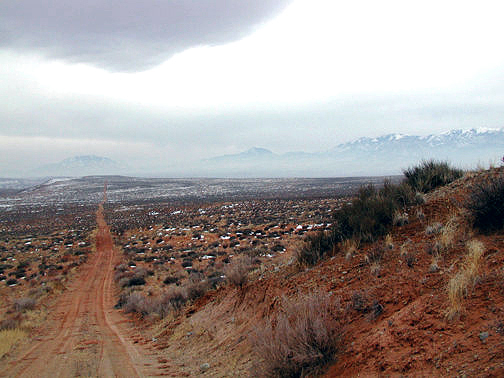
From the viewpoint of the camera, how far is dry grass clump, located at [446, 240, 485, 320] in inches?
187

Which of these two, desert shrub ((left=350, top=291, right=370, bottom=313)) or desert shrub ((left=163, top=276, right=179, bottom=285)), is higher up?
desert shrub ((left=350, top=291, right=370, bottom=313))

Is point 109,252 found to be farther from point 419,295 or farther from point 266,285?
point 419,295

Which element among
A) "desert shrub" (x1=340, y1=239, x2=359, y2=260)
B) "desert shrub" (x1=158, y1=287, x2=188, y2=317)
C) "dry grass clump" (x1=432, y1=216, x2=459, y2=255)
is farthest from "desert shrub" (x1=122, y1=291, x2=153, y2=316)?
"dry grass clump" (x1=432, y1=216, x2=459, y2=255)

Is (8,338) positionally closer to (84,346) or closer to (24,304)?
(84,346)

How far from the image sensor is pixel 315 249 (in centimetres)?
959

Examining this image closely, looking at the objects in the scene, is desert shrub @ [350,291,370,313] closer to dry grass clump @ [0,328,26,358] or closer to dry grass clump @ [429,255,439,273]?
dry grass clump @ [429,255,439,273]

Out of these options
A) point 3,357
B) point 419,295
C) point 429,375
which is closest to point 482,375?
point 429,375

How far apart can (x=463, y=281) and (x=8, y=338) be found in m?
11.8

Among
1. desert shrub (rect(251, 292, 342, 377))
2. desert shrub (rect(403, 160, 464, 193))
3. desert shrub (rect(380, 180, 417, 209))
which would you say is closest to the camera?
desert shrub (rect(251, 292, 342, 377))

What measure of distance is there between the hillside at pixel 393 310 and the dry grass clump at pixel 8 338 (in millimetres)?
3845

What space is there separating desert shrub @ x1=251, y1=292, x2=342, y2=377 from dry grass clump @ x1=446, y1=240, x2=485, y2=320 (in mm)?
1615

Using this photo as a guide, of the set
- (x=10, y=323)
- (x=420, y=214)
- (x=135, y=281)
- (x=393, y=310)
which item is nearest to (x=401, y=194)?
(x=420, y=214)

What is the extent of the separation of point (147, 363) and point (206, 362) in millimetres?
1625

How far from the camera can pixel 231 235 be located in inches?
1144
